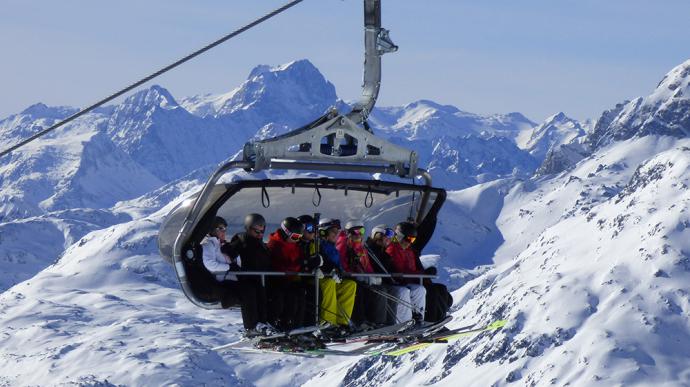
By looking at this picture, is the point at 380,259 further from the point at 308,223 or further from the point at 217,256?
the point at 217,256

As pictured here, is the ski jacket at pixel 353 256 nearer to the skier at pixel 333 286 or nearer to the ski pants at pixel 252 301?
the skier at pixel 333 286

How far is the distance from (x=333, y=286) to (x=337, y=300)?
1.26 ft

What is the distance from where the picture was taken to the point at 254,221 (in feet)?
82.2

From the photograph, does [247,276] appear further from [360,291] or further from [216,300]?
[360,291]

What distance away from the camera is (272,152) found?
20.7 meters

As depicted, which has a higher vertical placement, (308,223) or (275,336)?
(308,223)

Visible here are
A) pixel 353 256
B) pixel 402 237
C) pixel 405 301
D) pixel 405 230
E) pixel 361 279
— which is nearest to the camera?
pixel 361 279

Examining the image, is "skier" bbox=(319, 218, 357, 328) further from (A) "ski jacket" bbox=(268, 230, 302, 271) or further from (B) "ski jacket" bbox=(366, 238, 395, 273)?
(B) "ski jacket" bbox=(366, 238, 395, 273)

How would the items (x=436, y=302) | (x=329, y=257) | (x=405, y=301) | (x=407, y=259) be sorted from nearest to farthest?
(x=329, y=257)
(x=405, y=301)
(x=407, y=259)
(x=436, y=302)

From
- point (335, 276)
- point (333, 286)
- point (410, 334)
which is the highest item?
point (335, 276)

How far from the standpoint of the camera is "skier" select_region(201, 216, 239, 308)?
24547mm

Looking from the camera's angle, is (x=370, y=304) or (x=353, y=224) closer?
(x=353, y=224)

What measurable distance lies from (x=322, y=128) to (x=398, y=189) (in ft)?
16.5

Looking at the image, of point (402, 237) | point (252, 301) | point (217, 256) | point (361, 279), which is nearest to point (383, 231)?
point (402, 237)
